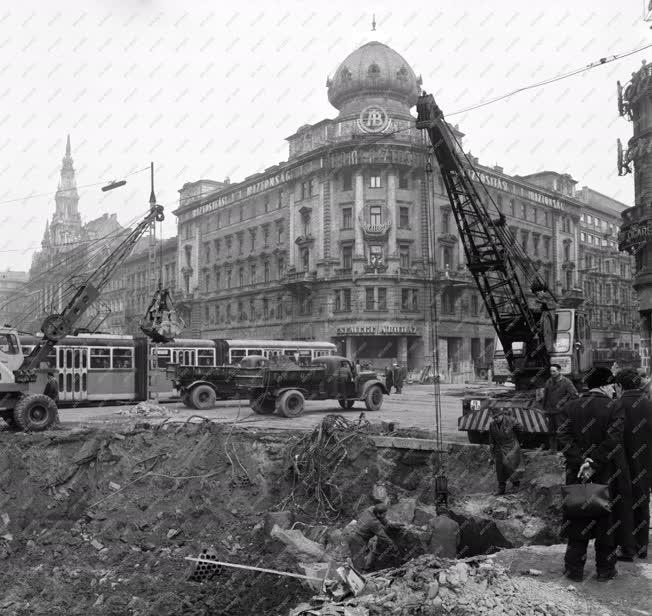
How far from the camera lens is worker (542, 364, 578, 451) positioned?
1048cm

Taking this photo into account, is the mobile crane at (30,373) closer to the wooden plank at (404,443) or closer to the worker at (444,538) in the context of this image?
the wooden plank at (404,443)

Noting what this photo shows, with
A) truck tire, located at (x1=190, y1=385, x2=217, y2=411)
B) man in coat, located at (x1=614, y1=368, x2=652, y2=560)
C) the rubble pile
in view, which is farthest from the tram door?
man in coat, located at (x1=614, y1=368, x2=652, y2=560)

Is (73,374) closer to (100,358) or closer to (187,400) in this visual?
(100,358)

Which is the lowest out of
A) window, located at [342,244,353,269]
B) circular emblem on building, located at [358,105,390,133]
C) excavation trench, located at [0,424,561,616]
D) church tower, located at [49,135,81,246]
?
excavation trench, located at [0,424,561,616]

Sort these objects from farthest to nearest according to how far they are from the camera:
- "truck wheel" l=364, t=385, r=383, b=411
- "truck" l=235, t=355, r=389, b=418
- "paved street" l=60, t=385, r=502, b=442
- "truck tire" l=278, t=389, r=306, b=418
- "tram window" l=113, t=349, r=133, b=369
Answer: "tram window" l=113, t=349, r=133, b=369, "truck wheel" l=364, t=385, r=383, b=411, "truck" l=235, t=355, r=389, b=418, "truck tire" l=278, t=389, r=306, b=418, "paved street" l=60, t=385, r=502, b=442

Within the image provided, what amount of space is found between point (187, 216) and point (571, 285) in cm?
3822

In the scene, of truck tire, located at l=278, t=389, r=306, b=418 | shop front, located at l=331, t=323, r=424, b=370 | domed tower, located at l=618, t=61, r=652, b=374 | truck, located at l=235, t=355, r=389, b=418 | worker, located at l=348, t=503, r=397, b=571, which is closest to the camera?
worker, located at l=348, t=503, r=397, b=571

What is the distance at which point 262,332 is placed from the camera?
2000 inches

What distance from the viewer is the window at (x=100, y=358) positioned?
22.5 metres

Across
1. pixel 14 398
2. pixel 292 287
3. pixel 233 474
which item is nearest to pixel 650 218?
pixel 292 287

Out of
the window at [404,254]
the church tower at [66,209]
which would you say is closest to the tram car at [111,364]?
the window at [404,254]

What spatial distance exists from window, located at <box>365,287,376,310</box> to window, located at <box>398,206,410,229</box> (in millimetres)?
5275

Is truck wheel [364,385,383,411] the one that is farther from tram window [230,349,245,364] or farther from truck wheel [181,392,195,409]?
tram window [230,349,245,364]

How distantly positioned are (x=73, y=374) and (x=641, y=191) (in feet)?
95.5
